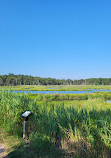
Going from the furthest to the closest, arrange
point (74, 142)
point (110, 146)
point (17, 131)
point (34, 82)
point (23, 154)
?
point (34, 82), point (17, 131), point (74, 142), point (23, 154), point (110, 146)

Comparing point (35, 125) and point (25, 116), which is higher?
point (25, 116)

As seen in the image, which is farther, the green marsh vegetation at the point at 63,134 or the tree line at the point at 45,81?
the tree line at the point at 45,81

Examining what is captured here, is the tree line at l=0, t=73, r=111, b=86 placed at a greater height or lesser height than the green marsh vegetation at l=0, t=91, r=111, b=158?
greater

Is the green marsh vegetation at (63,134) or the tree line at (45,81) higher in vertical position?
the tree line at (45,81)

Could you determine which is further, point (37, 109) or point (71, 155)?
point (37, 109)

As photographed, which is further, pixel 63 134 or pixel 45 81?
pixel 45 81

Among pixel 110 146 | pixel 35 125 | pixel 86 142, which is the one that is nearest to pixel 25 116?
pixel 35 125

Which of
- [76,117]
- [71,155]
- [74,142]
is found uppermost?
[76,117]

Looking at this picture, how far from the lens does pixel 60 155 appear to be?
341 centimetres

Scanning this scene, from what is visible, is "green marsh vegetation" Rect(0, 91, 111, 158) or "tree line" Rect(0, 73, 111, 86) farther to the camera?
"tree line" Rect(0, 73, 111, 86)

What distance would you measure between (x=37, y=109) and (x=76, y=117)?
1849 millimetres

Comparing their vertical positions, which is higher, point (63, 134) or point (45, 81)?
point (45, 81)

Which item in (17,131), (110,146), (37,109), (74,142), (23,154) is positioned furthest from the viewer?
(37,109)

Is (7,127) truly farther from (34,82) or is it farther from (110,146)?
(34,82)
